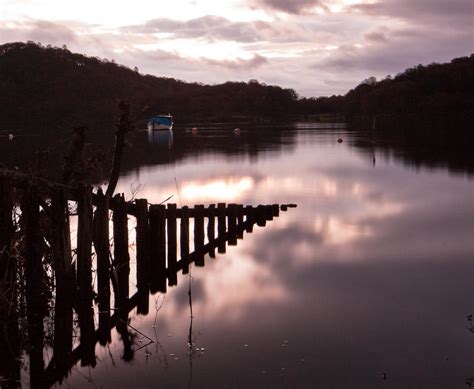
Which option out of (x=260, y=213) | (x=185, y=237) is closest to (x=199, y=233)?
(x=185, y=237)

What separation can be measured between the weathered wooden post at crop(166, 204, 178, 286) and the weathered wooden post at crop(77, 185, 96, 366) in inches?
126

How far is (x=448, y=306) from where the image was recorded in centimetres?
1349

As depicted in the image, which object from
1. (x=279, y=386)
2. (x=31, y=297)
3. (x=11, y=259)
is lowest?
(x=279, y=386)

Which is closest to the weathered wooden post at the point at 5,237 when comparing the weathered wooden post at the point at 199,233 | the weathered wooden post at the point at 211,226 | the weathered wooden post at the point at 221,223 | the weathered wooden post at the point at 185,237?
the weathered wooden post at the point at 185,237

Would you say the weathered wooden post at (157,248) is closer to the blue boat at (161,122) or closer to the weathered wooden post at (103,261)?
the weathered wooden post at (103,261)

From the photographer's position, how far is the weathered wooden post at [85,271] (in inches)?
396

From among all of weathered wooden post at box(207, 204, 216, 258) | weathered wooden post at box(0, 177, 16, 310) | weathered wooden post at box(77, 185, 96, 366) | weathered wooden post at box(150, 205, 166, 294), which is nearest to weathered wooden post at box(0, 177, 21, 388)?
weathered wooden post at box(0, 177, 16, 310)

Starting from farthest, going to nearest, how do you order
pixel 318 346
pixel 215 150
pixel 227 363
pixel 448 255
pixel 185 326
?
1. pixel 215 150
2. pixel 448 255
3. pixel 185 326
4. pixel 318 346
5. pixel 227 363

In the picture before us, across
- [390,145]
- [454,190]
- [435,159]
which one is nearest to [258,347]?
[454,190]

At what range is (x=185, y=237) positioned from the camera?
577 inches

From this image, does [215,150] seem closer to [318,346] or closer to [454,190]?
[454,190]

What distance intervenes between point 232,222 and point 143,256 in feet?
14.0

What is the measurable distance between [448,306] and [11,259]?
9.48 m

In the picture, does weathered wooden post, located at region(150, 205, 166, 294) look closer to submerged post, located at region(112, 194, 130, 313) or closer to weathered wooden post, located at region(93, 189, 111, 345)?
submerged post, located at region(112, 194, 130, 313)
